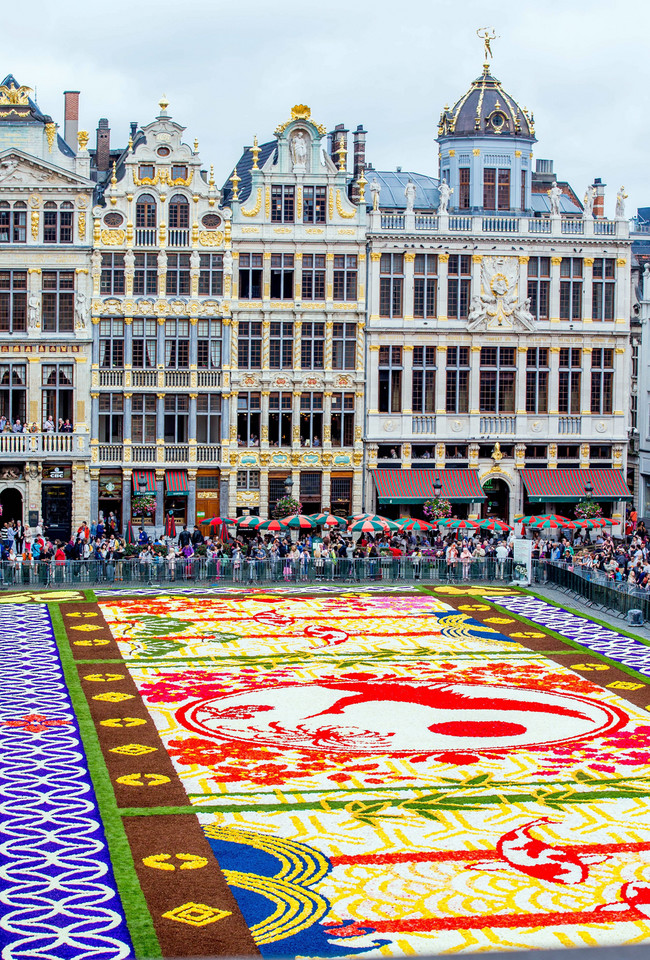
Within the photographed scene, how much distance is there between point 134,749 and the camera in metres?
25.3

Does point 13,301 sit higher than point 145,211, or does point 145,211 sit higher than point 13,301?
point 145,211

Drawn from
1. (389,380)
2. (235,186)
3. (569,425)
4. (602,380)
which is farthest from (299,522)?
(602,380)

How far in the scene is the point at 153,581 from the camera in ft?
149

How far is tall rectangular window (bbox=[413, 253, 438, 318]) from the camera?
5994 cm

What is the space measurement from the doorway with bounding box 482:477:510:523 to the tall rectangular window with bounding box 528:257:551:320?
288 inches

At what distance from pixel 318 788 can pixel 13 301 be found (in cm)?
3780

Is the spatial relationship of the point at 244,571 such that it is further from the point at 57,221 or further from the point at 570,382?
the point at 570,382

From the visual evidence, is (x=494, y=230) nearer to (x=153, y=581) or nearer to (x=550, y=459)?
(x=550, y=459)

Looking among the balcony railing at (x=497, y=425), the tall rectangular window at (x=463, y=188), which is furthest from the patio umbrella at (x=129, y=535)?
the tall rectangular window at (x=463, y=188)

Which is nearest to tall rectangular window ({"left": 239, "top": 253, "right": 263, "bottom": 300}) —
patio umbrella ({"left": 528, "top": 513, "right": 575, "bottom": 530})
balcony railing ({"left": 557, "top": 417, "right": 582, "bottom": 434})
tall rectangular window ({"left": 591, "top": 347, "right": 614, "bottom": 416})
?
balcony railing ({"left": 557, "top": 417, "right": 582, "bottom": 434})

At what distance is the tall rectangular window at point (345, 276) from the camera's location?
59.1m

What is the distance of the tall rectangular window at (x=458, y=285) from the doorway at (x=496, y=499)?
23.4 ft

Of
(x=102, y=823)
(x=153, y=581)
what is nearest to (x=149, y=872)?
(x=102, y=823)

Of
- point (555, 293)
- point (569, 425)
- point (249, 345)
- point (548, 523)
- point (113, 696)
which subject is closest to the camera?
point (113, 696)
